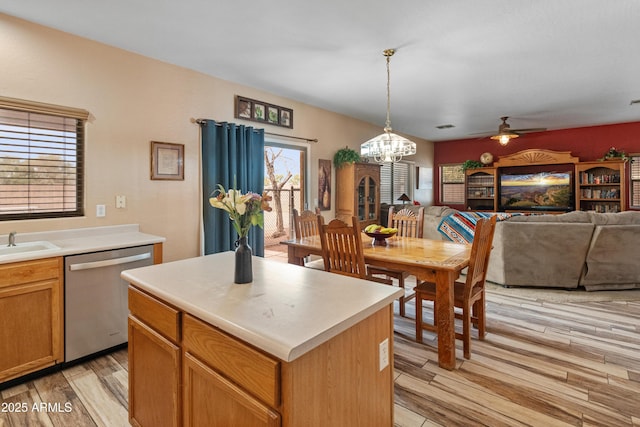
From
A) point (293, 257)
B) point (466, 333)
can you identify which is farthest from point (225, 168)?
point (466, 333)

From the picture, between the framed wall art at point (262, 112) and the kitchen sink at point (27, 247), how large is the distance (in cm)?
228

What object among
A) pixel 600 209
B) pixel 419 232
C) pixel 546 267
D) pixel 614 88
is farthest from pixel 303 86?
pixel 600 209

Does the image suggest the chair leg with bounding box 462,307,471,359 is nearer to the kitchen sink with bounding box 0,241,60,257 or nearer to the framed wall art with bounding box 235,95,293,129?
the kitchen sink with bounding box 0,241,60,257

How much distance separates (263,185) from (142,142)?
1452 mm

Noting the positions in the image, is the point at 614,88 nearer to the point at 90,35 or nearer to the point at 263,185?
the point at 263,185

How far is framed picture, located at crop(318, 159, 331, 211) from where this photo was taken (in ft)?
17.0

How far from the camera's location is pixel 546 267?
4.18 meters

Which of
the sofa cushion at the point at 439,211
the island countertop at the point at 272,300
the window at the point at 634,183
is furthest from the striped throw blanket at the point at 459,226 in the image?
the window at the point at 634,183

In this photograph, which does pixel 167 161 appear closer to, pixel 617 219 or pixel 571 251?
pixel 571 251

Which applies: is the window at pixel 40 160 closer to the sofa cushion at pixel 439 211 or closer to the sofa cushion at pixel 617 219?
the sofa cushion at pixel 439 211

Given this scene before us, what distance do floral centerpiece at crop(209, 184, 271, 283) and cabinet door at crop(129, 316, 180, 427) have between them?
16.1 inches

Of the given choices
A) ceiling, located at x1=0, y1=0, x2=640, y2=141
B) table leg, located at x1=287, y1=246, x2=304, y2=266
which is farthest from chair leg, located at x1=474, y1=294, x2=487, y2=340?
ceiling, located at x1=0, y1=0, x2=640, y2=141

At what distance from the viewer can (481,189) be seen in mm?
8188

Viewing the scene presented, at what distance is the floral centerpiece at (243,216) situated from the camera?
59.1 inches
